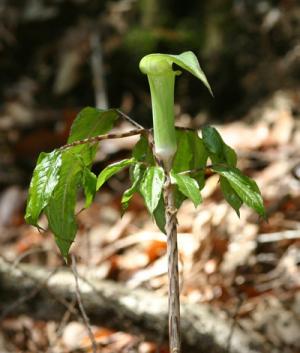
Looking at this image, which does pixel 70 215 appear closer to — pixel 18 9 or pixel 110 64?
pixel 110 64

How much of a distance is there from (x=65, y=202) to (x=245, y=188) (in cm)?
35

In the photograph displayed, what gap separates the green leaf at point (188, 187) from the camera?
3.63 ft

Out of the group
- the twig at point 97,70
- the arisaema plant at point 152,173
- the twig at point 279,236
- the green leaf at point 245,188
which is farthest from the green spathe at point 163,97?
the twig at point 97,70

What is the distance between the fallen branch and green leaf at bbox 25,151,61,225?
846 mm

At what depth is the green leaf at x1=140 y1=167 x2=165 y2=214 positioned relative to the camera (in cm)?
112

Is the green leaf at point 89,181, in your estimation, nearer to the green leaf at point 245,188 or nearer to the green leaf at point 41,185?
the green leaf at point 41,185

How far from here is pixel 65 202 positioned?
122cm

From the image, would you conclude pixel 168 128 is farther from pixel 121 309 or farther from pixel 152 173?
pixel 121 309

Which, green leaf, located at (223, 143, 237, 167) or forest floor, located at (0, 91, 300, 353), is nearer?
green leaf, located at (223, 143, 237, 167)

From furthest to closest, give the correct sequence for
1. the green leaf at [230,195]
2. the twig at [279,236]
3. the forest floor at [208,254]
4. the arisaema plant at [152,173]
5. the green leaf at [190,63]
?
the twig at [279,236], the forest floor at [208,254], the green leaf at [230,195], the arisaema plant at [152,173], the green leaf at [190,63]

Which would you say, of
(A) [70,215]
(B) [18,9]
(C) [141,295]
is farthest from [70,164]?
(B) [18,9]

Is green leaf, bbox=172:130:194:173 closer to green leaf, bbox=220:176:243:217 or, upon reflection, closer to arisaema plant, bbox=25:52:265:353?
arisaema plant, bbox=25:52:265:353

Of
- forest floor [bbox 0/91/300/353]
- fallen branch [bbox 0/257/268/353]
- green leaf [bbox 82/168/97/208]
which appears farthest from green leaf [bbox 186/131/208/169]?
fallen branch [bbox 0/257/268/353]

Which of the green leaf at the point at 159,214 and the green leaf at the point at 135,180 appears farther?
the green leaf at the point at 159,214
